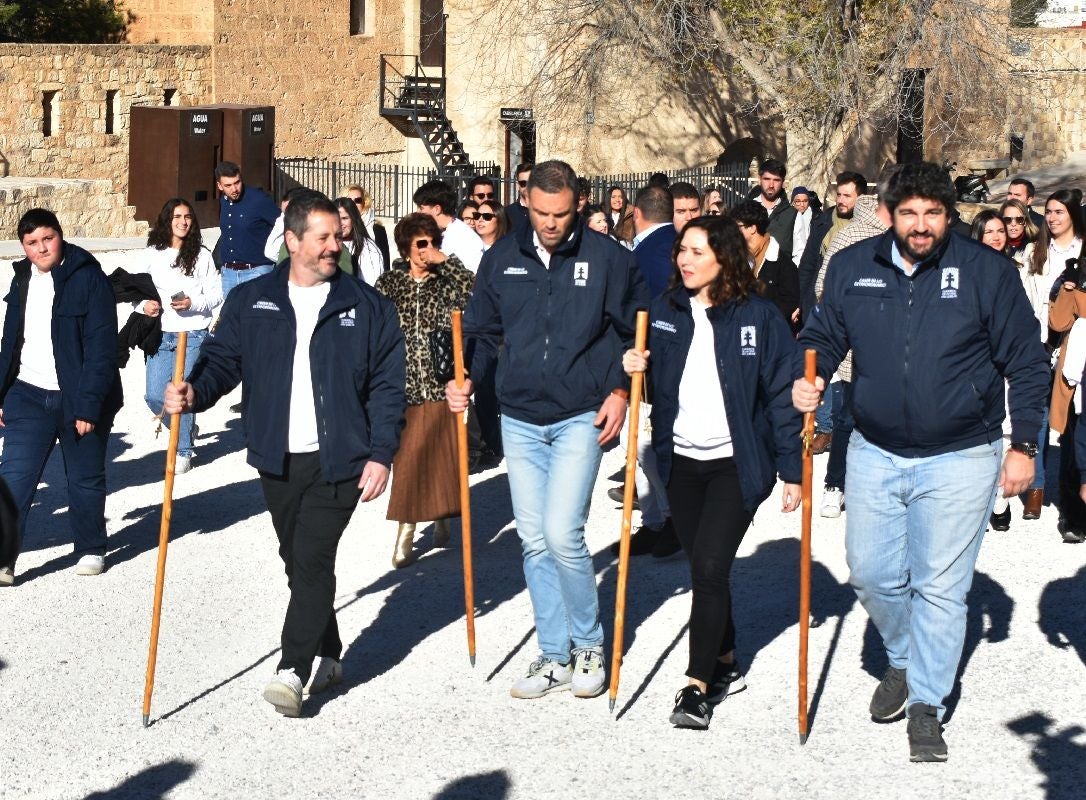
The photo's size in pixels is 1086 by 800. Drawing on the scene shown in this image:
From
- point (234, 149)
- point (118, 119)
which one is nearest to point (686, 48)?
point (234, 149)

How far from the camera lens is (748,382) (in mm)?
5906

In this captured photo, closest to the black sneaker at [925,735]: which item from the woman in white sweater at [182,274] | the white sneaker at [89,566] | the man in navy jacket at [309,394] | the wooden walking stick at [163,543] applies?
the man in navy jacket at [309,394]

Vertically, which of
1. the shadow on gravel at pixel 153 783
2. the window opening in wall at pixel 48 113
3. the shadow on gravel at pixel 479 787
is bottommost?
the shadow on gravel at pixel 153 783

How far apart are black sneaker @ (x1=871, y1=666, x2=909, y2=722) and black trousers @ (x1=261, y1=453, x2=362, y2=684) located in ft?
6.49

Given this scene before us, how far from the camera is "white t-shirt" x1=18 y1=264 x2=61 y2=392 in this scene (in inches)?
319

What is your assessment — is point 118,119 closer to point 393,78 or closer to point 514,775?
point 393,78

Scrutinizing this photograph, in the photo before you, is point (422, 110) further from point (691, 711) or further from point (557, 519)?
point (691, 711)

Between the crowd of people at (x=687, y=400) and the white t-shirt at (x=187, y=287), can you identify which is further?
the white t-shirt at (x=187, y=287)

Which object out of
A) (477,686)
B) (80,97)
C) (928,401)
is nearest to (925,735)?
(928,401)

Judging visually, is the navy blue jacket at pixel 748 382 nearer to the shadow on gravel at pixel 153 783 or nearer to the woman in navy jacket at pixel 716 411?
the woman in navy jacket at pixel 716 411

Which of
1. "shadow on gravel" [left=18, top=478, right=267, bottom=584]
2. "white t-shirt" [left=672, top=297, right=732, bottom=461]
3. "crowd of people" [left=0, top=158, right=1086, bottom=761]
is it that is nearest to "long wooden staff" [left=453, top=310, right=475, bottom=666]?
"crowd of people" [left=0, top=158, right=1086, bottom=761]

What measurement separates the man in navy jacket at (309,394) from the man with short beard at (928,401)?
151cm

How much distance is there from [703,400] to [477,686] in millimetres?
1441

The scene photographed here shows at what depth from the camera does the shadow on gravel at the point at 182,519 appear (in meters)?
8.43
